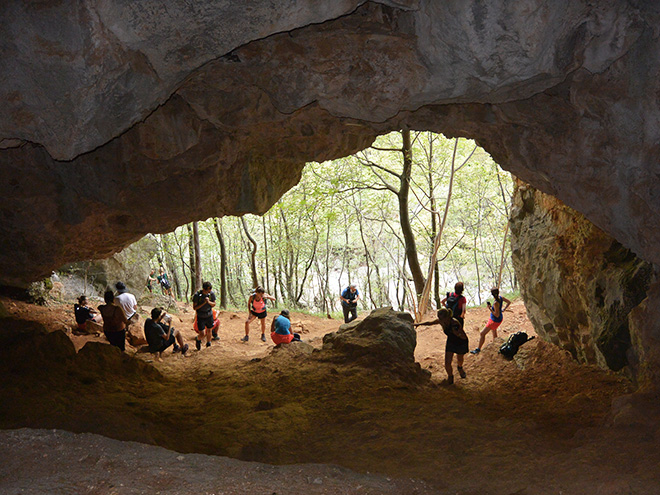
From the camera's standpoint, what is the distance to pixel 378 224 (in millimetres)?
29781

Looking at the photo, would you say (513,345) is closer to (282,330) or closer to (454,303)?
(454,303)

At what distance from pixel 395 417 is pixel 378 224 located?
24072 millimetres

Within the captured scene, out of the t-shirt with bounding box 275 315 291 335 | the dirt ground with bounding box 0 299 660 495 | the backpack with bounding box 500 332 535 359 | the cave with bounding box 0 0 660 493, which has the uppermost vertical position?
the cave with bounding box 0 0 660 493

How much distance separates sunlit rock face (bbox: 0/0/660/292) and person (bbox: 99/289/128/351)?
223 cm

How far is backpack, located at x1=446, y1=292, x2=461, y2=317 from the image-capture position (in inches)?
368

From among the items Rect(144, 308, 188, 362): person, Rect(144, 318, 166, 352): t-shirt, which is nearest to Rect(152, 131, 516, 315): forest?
Rect(144, 308, 188, 362): person

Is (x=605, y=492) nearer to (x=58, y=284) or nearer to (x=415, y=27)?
(x=415, y=27)

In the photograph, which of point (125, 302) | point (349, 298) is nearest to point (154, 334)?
point (125, 302)

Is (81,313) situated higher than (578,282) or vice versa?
(81,313)

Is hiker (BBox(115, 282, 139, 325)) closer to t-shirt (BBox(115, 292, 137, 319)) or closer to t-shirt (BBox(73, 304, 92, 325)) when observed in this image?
t-shirt (BBox(115, 292, 137, 319))

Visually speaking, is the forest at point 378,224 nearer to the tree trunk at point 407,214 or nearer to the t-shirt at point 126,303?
the tree trunk at point 407,214

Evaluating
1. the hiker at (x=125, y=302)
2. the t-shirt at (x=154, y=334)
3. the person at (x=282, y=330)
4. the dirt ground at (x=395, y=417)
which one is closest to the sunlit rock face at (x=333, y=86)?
the dirt ground at (x=395, y=417)

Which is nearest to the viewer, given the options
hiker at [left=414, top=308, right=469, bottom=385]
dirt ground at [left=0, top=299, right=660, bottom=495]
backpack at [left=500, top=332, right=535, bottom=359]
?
dirt ground at [left=0, top=299, right=660, bottom=495]

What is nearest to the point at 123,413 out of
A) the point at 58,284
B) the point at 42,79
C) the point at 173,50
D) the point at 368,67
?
the point at 42,79
